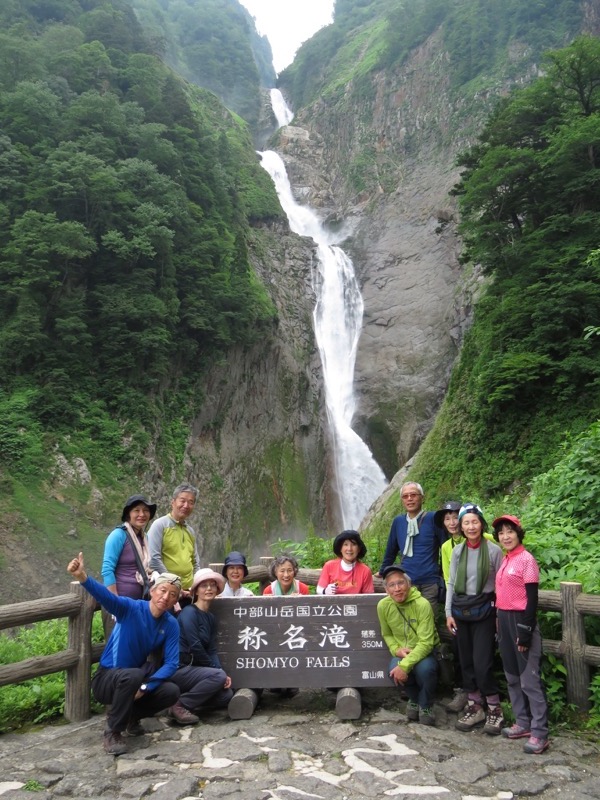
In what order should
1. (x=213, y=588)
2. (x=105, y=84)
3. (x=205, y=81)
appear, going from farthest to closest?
(x=205, y=81)
(x=105, y=84)
(x=213, y=588)

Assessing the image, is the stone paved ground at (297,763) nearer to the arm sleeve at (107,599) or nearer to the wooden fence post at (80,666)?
the wooden fence post at (80,666)

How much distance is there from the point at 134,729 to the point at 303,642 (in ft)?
4.63

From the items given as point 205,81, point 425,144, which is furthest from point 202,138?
point 205,81

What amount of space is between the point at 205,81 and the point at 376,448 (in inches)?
1671

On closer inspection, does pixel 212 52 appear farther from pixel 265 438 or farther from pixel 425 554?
pixel 425 554

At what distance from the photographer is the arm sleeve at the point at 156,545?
493cm

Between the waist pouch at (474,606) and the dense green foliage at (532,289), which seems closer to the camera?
the waist pouch at (474,606)

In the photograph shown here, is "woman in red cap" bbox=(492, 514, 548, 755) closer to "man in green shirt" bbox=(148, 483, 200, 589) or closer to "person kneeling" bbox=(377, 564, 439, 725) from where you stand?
"person kneeling" bbox=(377, 564, 439, 725)

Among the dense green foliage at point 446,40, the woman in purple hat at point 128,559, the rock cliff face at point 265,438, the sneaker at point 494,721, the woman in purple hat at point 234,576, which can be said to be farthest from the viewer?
the dense green foliage at point 446,40

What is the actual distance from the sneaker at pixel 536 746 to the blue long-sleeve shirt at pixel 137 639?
8.16 feet

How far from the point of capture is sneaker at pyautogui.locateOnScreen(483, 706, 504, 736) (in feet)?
14.1

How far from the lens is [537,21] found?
1442 inches

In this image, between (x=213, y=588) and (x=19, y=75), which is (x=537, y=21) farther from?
(x=213, y=588)

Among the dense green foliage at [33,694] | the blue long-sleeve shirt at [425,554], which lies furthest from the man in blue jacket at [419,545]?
the dense green foliage at [33,694]
